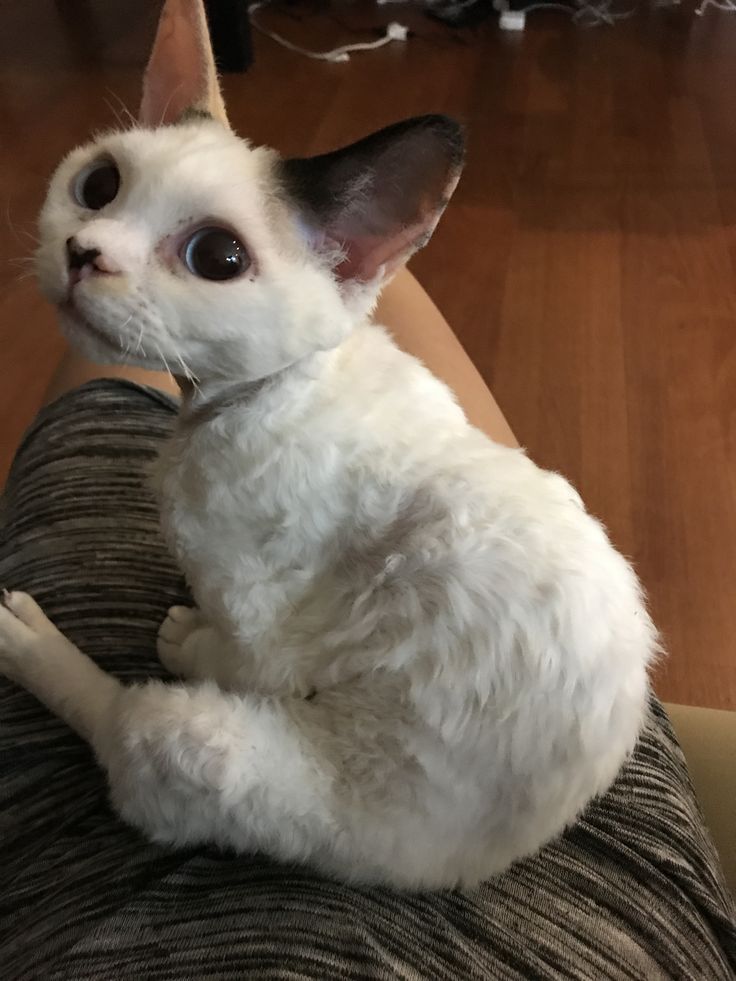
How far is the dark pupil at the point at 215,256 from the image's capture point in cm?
57

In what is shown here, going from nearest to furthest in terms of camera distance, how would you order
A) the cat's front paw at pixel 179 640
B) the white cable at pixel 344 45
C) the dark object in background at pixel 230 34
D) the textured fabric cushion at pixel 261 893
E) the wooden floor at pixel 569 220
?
the textured fabric cushion at pixel 261 893, the cat's front paw at pixel 179 640, the wooden floor at pixel 569 220, the dark object in background at pixel 230 34, the white cable at pixel 344 45

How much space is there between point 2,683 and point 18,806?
14 centimetres

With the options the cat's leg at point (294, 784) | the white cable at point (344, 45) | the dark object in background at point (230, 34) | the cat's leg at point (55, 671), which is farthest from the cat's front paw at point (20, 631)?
the white cable at point (344, 45)

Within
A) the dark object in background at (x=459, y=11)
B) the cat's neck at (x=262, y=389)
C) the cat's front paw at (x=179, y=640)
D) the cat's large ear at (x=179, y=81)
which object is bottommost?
the dark object in background at (x=459, y=11)

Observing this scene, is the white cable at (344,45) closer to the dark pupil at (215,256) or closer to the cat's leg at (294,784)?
the dark pupil at (215,256)

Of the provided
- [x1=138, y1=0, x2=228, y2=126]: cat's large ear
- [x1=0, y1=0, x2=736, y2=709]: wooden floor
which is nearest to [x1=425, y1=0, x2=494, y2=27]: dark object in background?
[x1=0, y1=0, x2=736, y2=709]: wooden floor

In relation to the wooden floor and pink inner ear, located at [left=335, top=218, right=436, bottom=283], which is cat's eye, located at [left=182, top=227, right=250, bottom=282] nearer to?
pink inner ear, located at [left=335, top=218, right=436, bottom=283]

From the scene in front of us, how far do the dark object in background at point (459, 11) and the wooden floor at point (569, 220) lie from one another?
0.22 feet

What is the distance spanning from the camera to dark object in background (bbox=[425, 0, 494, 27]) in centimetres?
285

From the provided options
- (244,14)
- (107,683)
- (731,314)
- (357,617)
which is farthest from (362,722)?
(244,14)

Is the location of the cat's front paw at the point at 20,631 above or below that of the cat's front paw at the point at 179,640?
above

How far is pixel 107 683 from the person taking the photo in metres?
0.73

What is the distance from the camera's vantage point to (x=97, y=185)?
2.01ft

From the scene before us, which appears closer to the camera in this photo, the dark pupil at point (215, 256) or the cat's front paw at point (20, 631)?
the dark pupil at point (215, 256)
